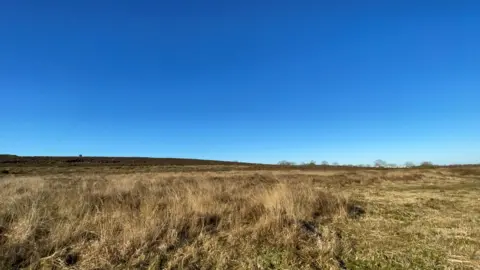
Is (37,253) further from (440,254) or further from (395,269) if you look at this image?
(440,254)

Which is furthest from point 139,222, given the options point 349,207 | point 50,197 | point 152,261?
point 349,207

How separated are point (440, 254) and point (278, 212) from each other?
11.2 ft

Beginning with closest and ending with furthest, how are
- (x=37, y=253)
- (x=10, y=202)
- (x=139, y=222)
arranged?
(x=37, y=253) < (x=139, y=222) < (x=10, y=202)

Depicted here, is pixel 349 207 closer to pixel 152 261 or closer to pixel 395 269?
pixel 395 269

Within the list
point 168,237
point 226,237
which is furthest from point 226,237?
point 168,237

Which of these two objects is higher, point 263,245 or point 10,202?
point 10,202

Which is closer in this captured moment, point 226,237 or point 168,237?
point 168,237

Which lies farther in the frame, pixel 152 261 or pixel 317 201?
pixel 317 201

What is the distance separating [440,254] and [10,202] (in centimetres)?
941

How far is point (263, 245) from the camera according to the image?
6.21 m

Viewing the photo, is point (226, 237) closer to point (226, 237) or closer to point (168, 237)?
point (226, 237)

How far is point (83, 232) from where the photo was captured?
6.17m

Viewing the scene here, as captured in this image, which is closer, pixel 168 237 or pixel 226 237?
pixel 168 237

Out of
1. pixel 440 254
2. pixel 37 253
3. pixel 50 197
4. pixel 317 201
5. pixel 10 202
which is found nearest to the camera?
pixel 37 253
